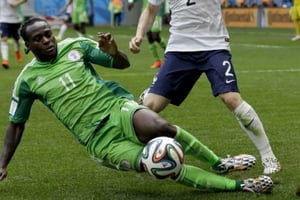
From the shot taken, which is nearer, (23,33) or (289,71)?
(23,33)

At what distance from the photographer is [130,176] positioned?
7.82 meters

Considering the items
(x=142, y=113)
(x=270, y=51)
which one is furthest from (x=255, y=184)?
(x=270, y=51)

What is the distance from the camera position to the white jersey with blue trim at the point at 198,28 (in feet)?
25.6

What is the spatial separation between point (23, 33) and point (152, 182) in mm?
1715

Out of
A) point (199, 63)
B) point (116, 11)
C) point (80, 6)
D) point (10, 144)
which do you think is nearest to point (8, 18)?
point (80, 6)

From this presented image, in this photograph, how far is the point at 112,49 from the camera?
6.81 metres

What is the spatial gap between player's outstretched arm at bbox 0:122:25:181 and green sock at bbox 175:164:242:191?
1422 millimetres

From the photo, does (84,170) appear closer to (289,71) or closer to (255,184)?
(255,184)

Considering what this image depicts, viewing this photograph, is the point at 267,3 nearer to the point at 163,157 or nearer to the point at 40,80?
the point at 40,80

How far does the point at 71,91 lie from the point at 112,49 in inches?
20.0

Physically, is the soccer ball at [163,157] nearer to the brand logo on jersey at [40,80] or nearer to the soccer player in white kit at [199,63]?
the brand logo on jersey at [40,80]

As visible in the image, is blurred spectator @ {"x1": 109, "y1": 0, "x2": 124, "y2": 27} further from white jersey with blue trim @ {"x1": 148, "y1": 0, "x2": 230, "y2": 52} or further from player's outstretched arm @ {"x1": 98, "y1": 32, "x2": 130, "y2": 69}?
player's outstretched arm @ {"x1": 98, "y1": 32, "x2": 130, "y2": 69}

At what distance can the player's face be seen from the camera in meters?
6.89

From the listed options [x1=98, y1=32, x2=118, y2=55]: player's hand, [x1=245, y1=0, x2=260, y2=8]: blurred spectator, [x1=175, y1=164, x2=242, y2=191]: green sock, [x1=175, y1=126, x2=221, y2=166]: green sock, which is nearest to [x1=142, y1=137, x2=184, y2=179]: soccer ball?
[x1=175, y1=164, x2=242, y2=191]: green sock
